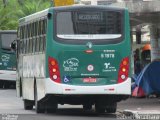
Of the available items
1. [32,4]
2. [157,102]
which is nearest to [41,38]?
[157,102]

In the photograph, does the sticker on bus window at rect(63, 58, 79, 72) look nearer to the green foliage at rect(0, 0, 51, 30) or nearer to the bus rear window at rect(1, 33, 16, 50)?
the bus rear window at rect(1, 33, 16, 50)

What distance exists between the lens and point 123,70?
2031cm

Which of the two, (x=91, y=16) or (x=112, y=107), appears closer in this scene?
(x=91, y=16)

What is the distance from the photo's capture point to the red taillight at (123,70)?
20281mm

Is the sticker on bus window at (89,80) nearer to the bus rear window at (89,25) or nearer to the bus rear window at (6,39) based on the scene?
the bus rear window at (89,25)

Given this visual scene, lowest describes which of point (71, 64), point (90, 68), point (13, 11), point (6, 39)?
point (6, 39)

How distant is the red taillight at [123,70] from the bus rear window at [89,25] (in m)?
0.73

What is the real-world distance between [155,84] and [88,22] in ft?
28.0

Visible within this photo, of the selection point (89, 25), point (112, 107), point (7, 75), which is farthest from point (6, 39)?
point (89, 25)

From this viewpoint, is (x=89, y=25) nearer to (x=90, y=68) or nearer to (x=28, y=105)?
(x=90, y=68)

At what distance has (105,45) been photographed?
20.2m

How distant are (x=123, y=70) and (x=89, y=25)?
5.23ft

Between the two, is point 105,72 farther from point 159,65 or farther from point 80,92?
point 159,65

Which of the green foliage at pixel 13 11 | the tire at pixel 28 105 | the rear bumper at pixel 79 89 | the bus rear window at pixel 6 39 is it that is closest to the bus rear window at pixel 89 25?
the rear bumper at pixel 79 89
